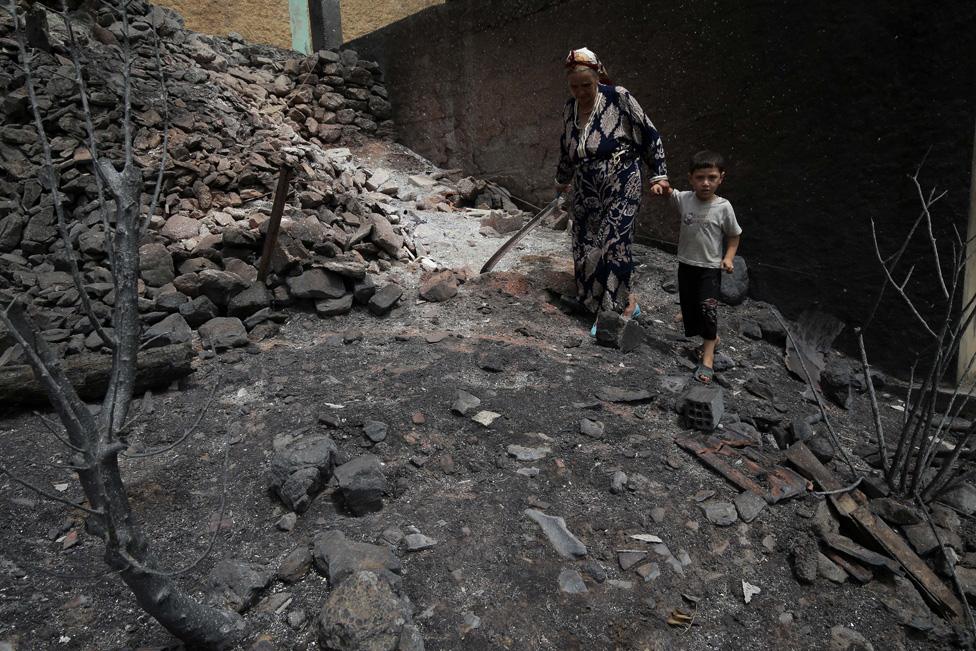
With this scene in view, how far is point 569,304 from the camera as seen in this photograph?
153 inches

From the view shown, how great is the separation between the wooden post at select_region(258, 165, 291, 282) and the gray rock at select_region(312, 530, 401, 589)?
2291mm

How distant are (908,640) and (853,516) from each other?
1.45ft

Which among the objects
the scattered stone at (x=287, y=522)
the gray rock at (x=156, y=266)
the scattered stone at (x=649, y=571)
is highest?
the gray rock at (x=156, y=266)

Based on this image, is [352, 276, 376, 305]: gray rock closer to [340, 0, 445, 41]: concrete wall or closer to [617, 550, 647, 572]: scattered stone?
[617, 550, 647, 572]: scattered stone

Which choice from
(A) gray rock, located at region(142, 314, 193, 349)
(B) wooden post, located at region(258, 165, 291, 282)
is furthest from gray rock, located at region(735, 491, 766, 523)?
(B) wooden post, located at region(258, 165, 291, 282)

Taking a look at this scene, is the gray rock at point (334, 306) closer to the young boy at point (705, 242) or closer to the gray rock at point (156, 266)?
the gray rock at point (156, 266)

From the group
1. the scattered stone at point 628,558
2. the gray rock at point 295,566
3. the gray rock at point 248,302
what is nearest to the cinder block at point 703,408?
the scattered stone at point 628,558

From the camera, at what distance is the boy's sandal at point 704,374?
Answer: 10.1ft

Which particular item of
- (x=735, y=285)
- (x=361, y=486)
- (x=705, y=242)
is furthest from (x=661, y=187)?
(x=361, y=486)

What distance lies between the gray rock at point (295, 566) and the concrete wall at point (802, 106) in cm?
342

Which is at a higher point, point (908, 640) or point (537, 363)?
point (537, 363)

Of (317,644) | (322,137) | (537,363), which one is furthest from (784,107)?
(322,137)

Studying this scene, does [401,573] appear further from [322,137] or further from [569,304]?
[322,137]

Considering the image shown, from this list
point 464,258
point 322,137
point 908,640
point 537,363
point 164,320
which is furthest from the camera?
point 322,137
